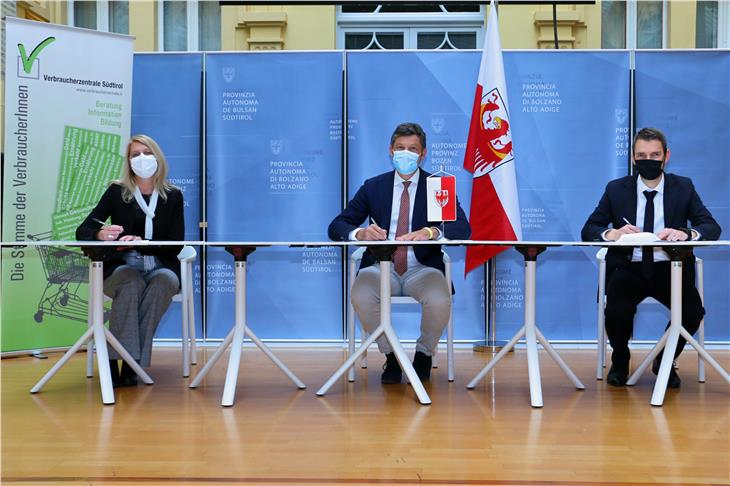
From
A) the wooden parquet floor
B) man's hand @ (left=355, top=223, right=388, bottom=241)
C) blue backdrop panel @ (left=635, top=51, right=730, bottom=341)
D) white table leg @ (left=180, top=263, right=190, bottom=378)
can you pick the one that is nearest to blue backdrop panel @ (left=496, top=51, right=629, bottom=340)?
blue backdrop panel @ (left=635, top=51, right=730, bottom=341)

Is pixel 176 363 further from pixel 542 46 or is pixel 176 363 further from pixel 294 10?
pixel 542 46

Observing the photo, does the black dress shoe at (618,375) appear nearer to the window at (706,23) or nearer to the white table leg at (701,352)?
the white table leg at (701,352)

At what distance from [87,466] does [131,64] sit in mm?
3307

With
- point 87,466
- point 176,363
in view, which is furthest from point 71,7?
point 87,466

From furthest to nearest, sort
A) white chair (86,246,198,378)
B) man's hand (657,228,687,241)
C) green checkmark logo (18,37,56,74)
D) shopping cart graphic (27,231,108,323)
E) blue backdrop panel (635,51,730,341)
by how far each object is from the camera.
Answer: blue backdrop panel (635,51,730,341)
shopping cart graphic (27,231,108,323)
green checkmark logo (18,37,56,74)
white chair (86,246,198,378)
man's hand (657,228,687,241)

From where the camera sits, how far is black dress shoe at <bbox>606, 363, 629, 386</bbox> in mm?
3967

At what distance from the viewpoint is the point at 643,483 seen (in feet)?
7.59

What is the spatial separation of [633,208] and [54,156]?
321 centimetres

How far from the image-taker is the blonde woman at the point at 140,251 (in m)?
3.92

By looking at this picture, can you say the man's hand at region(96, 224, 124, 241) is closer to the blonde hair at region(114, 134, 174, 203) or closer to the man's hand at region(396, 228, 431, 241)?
the blonde hair at region(114, 134, 174, 203)

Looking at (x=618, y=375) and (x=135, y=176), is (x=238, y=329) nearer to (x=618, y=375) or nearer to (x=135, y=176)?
(x=135, y=176)

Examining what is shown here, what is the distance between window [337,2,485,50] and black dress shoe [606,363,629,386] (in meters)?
3.49

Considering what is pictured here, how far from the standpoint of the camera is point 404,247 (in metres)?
4.02

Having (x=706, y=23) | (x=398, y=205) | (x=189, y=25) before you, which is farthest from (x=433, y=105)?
(x=706, y=23)
